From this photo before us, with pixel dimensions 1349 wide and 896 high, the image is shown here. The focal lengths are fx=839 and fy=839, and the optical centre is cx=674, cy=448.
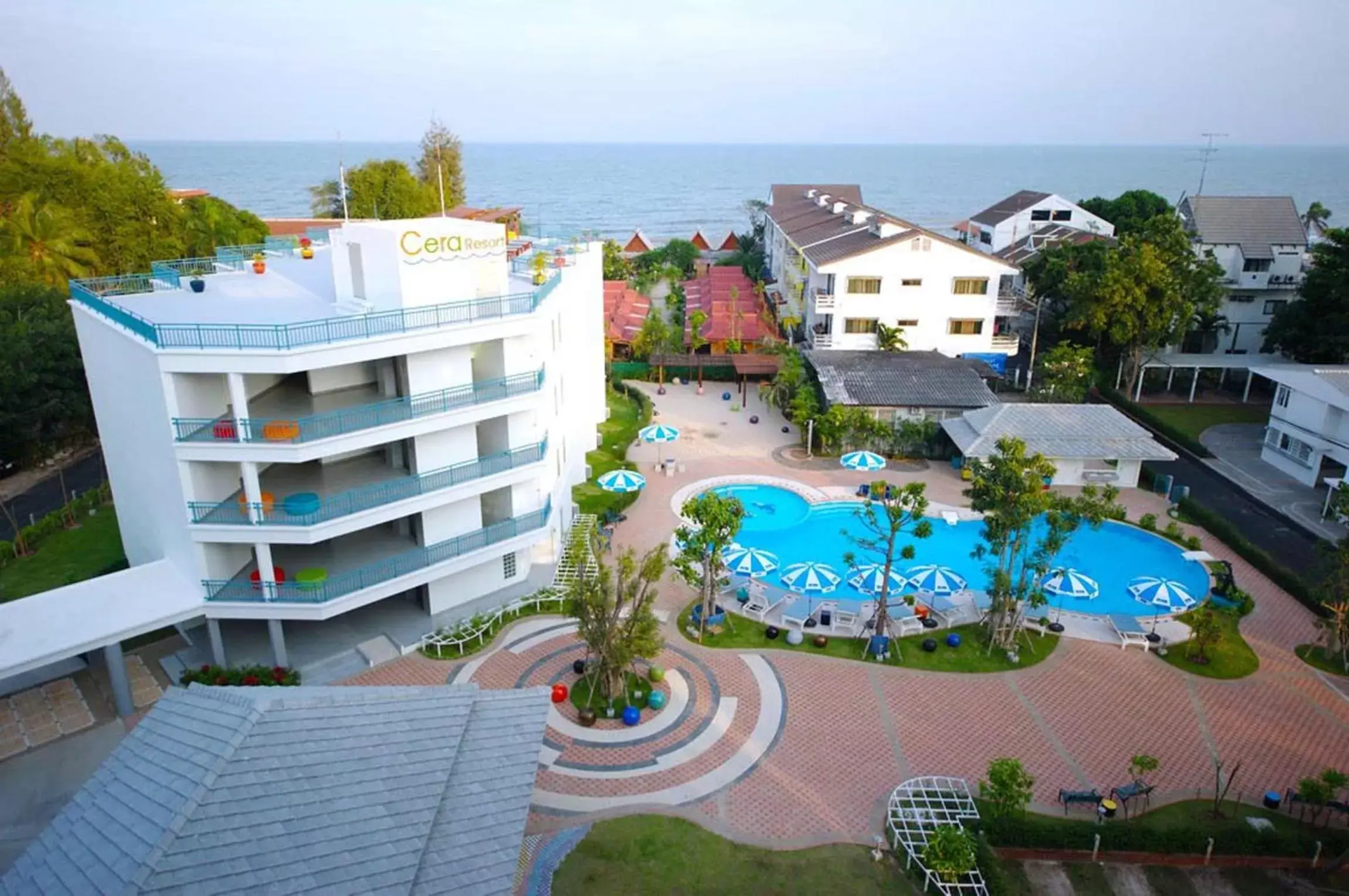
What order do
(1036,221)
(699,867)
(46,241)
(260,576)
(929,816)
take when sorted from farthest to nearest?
(1036,221) < (46,241) < (260,576) < (929,816) < (699,867)

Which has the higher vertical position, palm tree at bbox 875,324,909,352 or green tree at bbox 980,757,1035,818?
palm tree at bbox 875,324,909,352

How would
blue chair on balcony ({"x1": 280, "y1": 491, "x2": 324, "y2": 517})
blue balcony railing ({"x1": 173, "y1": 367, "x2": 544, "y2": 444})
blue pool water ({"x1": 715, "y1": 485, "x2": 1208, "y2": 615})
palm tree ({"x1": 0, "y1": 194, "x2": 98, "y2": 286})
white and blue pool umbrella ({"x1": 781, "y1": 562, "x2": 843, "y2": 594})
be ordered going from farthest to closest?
1. palm tree ({"x1": 0, "y1": 194, "x2": 98, "y2": 286})
2. blue pool water ({"x1": 715, "y1": 485, "x2": 1208, "y2": 615})
3. white and blue pool umbrella ({"x1": 781, "y1": 562, "x2": 843, "y2": 594})
4. blue chair on balcony ({"x1": 280, "y1": 491, "x2": 324, "y2": 517})
5. blue balcony railing ({"x1": 173, "y1": 367, "x2": 544, "y2": 444})

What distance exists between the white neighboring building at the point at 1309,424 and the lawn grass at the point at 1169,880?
2758 cm

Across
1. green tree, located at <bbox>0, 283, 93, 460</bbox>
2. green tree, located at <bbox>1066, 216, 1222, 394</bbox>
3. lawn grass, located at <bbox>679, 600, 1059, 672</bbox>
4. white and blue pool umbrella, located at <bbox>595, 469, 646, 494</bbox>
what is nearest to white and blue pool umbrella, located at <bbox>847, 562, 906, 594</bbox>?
lawn grass, located at <bbox>679, 600, 1059, 672</bbox>

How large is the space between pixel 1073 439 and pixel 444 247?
30.9 meters

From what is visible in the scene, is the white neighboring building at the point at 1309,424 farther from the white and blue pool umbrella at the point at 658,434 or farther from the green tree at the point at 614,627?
the green tree at the point at 614,627

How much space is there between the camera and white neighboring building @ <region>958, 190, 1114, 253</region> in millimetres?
79375

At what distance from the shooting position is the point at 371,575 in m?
26.0

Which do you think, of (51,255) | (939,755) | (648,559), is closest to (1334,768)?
(939,755)

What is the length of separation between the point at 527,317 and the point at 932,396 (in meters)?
26.0

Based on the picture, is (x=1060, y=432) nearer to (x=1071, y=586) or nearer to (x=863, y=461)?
(x=863, y=461)

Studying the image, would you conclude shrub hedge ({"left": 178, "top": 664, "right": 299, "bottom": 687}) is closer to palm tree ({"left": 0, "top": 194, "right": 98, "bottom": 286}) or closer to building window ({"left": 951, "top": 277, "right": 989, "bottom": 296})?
palm tree ({"left": 0, "top": 194, "right": 98, "bottom": 286})

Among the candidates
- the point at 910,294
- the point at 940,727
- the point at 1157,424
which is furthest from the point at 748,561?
the point at 1157,424

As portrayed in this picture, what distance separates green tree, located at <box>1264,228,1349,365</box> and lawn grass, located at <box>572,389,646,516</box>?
39467mm
